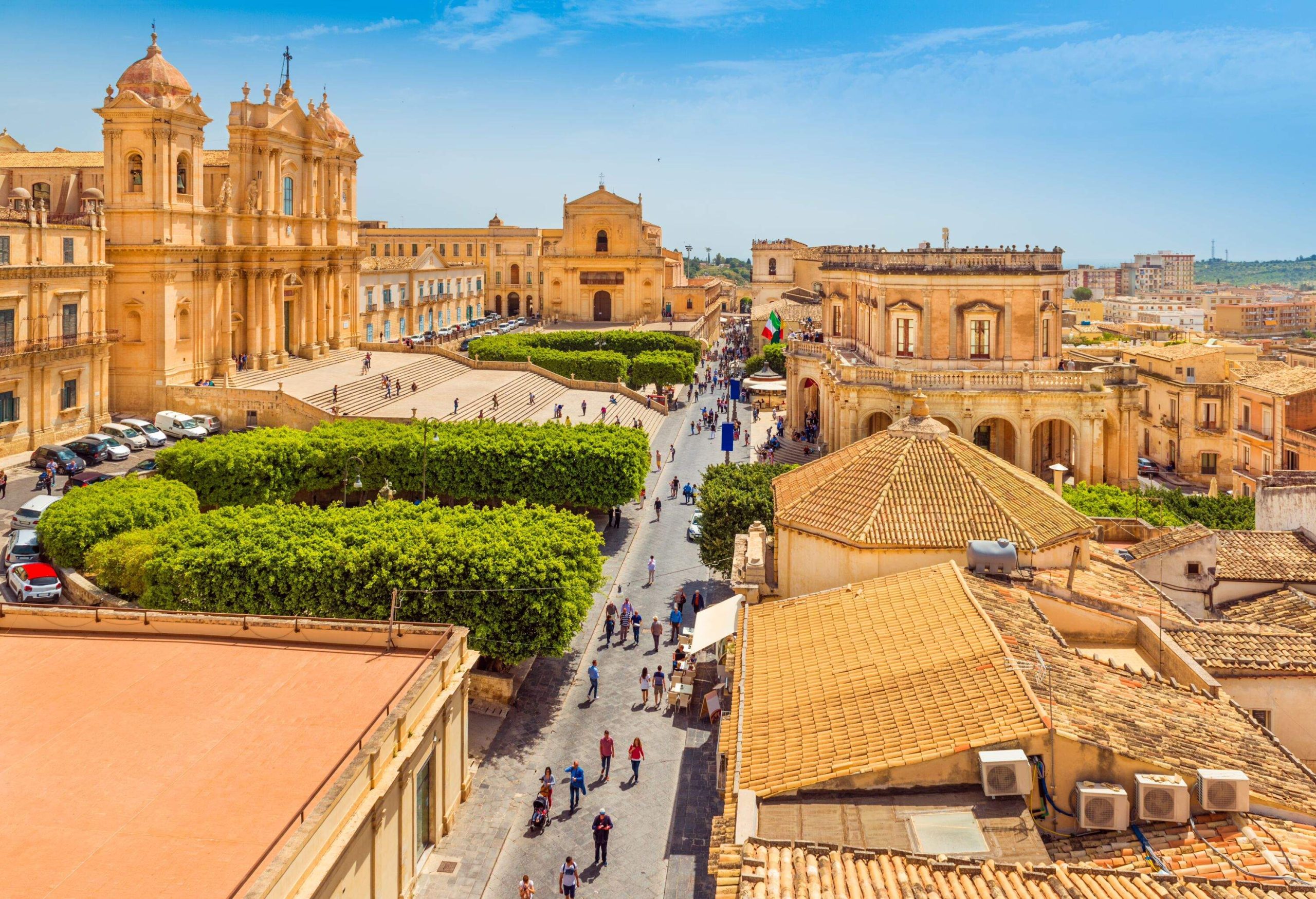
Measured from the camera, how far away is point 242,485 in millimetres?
36594

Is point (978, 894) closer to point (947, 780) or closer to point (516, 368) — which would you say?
point (947, 780)

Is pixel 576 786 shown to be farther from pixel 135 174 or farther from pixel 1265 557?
pixel 135 174

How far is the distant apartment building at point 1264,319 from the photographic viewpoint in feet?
422

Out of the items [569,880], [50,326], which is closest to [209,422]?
[50,326]

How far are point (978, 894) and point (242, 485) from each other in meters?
31.9

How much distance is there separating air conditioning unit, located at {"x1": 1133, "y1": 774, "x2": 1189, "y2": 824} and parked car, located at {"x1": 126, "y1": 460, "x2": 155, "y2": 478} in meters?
36.5

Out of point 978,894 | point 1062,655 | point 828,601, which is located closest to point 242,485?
point 828,601

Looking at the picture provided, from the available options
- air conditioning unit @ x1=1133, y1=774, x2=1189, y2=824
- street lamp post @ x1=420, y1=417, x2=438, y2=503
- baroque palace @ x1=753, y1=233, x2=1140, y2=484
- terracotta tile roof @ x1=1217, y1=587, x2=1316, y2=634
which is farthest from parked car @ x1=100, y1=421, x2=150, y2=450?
air conditioning unit @ x1=1133, y1=774, x2=1189, y2=824

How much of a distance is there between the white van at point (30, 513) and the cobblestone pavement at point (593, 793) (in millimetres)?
18451

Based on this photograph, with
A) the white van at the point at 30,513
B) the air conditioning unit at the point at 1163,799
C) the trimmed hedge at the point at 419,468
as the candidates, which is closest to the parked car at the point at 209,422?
the trimmed hedge at the point at 419,468

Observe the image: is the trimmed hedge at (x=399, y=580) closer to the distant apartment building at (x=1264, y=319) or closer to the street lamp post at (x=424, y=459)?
the street lamp post at (x=424, y=459)

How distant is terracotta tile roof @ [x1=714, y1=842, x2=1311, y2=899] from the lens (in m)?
10.1

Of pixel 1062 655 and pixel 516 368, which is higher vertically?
pixel 516 368

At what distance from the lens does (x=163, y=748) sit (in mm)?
14812
